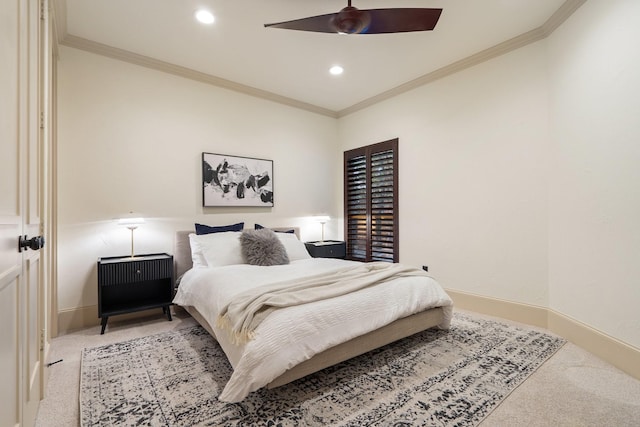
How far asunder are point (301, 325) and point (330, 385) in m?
0.49

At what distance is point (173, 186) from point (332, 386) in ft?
9.52

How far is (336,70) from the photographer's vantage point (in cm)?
383

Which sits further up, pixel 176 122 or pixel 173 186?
pixel 176 122

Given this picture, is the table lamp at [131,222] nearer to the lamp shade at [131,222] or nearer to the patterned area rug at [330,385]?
the lamp shade at [131,222]

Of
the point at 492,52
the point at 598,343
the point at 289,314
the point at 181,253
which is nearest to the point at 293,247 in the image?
the point at 181,253

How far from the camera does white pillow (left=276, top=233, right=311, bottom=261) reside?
12.3 feet

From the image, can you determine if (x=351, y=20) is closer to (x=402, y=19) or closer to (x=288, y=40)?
(x=402, y=19)

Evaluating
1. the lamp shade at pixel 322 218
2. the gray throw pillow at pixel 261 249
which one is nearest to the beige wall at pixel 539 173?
the lamp shade at pixel 322 218

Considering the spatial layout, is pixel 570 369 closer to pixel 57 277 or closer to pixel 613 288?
pixel 613 288

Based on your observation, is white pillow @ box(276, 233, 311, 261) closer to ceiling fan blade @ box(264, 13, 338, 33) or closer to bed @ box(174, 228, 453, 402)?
bed @ box(174, 228, 453, 402)

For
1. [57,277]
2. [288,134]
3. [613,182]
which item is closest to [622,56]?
[613,182]

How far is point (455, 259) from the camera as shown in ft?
12.2

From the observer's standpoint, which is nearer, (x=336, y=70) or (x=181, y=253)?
(x=181, y=253)

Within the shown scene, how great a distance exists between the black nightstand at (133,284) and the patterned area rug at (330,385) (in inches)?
21.0
